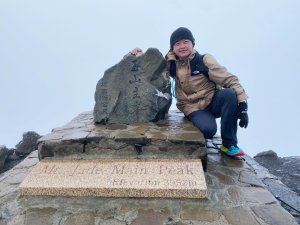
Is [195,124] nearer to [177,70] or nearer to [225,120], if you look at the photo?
[225,120]

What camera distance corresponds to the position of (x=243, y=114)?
13.1 feet

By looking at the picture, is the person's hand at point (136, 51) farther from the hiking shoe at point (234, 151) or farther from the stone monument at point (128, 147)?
the hiking shoe at point (234, 151)

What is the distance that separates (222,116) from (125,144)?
4.67ft

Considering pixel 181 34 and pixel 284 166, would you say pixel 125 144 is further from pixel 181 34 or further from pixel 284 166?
pixel 284 166

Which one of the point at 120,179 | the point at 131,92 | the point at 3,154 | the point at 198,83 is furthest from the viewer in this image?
the point at 3,154

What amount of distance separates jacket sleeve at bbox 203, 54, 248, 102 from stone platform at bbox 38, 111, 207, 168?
0.77m

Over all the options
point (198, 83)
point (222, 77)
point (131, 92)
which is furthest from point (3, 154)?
point (222, 77)

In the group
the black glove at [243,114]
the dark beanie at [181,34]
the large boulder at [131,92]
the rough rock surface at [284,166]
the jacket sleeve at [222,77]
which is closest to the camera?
the black glove at [243,114]

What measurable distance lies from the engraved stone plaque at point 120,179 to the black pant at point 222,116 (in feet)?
2.40

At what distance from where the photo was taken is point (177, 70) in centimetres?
465

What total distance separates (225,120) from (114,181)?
1786 millimetres

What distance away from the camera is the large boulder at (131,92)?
15.7 feet

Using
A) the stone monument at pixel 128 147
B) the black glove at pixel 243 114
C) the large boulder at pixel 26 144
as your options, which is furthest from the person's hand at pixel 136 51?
the large boulder at pixel 26 144

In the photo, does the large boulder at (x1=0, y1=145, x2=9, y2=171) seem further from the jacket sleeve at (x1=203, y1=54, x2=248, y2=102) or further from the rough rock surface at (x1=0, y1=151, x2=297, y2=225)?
the jacket sleeve at (x1=203, y1=54, x2=248, y2=102)
